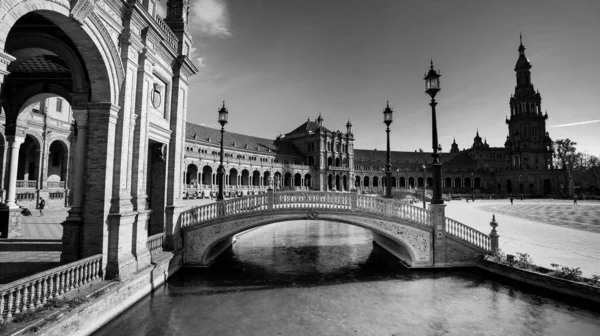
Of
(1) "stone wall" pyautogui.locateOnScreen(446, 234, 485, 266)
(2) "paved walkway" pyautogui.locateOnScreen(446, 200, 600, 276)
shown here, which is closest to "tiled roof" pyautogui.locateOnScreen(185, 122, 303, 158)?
(1) "stone wall" pyautogui.locateOnScreen(446, 234, 485, 266)

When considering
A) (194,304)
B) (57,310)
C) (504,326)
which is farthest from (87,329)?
(504,326)

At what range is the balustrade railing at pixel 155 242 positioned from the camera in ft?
35.0

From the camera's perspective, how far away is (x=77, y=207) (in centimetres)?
864

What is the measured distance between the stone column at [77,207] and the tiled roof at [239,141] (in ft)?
142

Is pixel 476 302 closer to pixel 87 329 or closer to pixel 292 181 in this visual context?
pixel 87 329

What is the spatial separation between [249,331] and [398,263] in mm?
9139

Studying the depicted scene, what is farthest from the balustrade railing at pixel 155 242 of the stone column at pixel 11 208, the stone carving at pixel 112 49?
the stone column at pixel 11 208

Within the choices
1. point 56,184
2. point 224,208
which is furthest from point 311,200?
point 56,184

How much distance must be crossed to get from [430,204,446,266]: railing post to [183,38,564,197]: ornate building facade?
43867 millimetres

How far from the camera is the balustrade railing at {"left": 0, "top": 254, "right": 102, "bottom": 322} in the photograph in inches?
223

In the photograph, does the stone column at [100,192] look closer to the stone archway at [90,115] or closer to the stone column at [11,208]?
the stone archway at [90,115]

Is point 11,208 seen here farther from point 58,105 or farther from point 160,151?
point 58,105

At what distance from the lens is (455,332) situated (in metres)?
7.52

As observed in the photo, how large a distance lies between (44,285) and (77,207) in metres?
2.84
